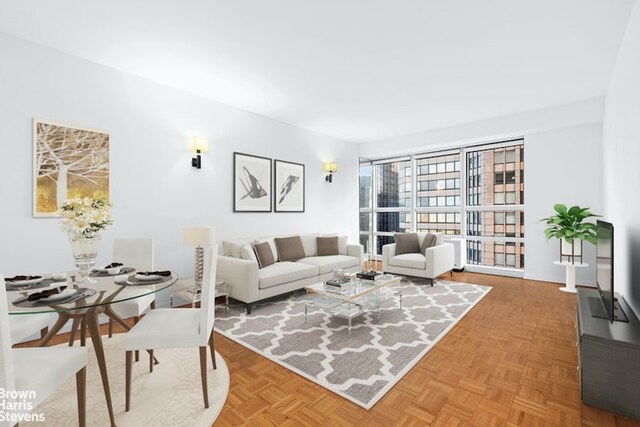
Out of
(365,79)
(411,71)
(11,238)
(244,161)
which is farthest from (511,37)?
(11,238)

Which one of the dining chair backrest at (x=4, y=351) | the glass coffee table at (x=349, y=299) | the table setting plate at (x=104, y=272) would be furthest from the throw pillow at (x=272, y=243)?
the dining chair backrest at (x=4, y=351)

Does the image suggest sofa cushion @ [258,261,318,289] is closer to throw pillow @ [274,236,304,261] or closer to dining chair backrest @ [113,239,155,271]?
throw pillow @ [274,236,304,261]

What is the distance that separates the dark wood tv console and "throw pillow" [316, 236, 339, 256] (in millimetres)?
3739

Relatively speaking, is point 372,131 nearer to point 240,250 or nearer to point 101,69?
point 240,250

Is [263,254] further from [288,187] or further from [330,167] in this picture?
[330,167]

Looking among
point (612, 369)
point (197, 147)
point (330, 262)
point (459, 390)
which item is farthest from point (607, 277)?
point (197, 147)

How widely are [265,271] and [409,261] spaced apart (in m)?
2.47

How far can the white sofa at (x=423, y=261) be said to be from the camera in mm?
4945

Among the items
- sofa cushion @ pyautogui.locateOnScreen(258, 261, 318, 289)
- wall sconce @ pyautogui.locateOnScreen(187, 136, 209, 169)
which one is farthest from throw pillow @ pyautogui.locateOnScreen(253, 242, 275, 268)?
wall sconce @ pyautogui.locateOnScreen(187, 136, 209, 169)

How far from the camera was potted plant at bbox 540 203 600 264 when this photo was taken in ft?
14.6

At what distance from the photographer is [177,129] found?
409cm

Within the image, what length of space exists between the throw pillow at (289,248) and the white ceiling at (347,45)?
2100 mm

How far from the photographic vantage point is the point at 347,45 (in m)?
3.07

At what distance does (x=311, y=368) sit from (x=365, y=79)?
10.8ft
